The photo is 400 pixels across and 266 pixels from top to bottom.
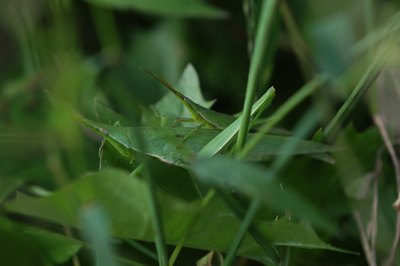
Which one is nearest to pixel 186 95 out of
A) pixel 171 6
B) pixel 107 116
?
pixel 107 116

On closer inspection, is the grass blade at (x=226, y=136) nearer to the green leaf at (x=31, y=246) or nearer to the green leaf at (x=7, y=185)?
the green leaf at (x=31, y=246)

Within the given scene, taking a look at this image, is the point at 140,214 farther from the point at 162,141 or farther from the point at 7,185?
the point at 7,185

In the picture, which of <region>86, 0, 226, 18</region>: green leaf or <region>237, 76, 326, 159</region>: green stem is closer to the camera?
<region>237, 76, 326, 159</region>: green stem

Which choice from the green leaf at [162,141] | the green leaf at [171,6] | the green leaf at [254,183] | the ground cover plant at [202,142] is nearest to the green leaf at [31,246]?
the ground cover plant at [202,142]

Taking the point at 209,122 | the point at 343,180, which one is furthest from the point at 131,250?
the point at 343,180

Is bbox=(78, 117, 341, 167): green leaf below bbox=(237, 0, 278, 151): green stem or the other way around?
below

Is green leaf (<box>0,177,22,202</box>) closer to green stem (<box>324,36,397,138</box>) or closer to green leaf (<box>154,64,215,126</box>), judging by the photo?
green leaf (<box>154,64,215,126</box>)

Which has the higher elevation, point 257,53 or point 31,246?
point 257,53

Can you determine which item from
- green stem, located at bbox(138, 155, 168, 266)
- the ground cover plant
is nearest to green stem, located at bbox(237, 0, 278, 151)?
the ground cover plant
